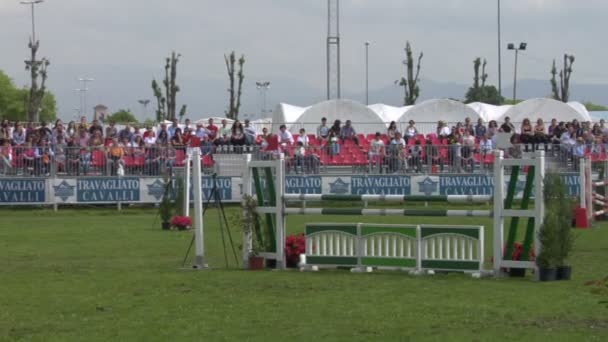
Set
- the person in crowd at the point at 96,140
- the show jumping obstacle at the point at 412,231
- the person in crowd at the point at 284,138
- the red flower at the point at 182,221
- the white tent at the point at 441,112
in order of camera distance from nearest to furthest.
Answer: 1. the show jumping obstacle at the point at 412,231
2. the red flower at the point at 182,221
3. the person in crowd at the point at 96,140
4. the person in crowd at the point at 284,138
5. the white tent at the point at 441,112

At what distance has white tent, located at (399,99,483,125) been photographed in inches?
2052

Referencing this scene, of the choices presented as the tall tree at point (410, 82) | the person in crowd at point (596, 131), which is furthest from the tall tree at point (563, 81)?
the person in crowd at point (596, 131)

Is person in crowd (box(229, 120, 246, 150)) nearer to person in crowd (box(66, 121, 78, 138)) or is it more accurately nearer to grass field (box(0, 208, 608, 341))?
person in crowd (box(66, 121, 78, 138))

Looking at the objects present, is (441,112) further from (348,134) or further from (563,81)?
(563,81)

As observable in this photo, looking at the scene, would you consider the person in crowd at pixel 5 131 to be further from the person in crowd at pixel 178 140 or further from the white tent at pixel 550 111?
the white tent at pixel 550 111

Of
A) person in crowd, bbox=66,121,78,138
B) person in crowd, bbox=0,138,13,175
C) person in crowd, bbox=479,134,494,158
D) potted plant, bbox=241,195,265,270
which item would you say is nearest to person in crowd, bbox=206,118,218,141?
person in crowd, bbox=66,121,78,138

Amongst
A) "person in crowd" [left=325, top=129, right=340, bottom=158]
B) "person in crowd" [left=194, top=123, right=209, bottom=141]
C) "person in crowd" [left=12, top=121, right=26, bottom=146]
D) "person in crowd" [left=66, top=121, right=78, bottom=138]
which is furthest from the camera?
"person in crowd" [left=194, top=123, right=209, bottom=141]

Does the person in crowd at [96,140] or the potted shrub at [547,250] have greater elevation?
the person in crowd at [96,140]

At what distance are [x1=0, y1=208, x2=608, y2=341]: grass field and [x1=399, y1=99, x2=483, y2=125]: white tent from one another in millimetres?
32148

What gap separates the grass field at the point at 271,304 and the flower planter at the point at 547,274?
299 mm

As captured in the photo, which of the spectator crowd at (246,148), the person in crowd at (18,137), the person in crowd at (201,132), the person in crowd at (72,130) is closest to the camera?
the spectator crowd at (246,148)

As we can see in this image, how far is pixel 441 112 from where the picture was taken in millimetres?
52125

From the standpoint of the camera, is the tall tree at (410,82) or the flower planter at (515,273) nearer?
the flower planter at (515,273)

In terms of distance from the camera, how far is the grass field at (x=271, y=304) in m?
10.8
